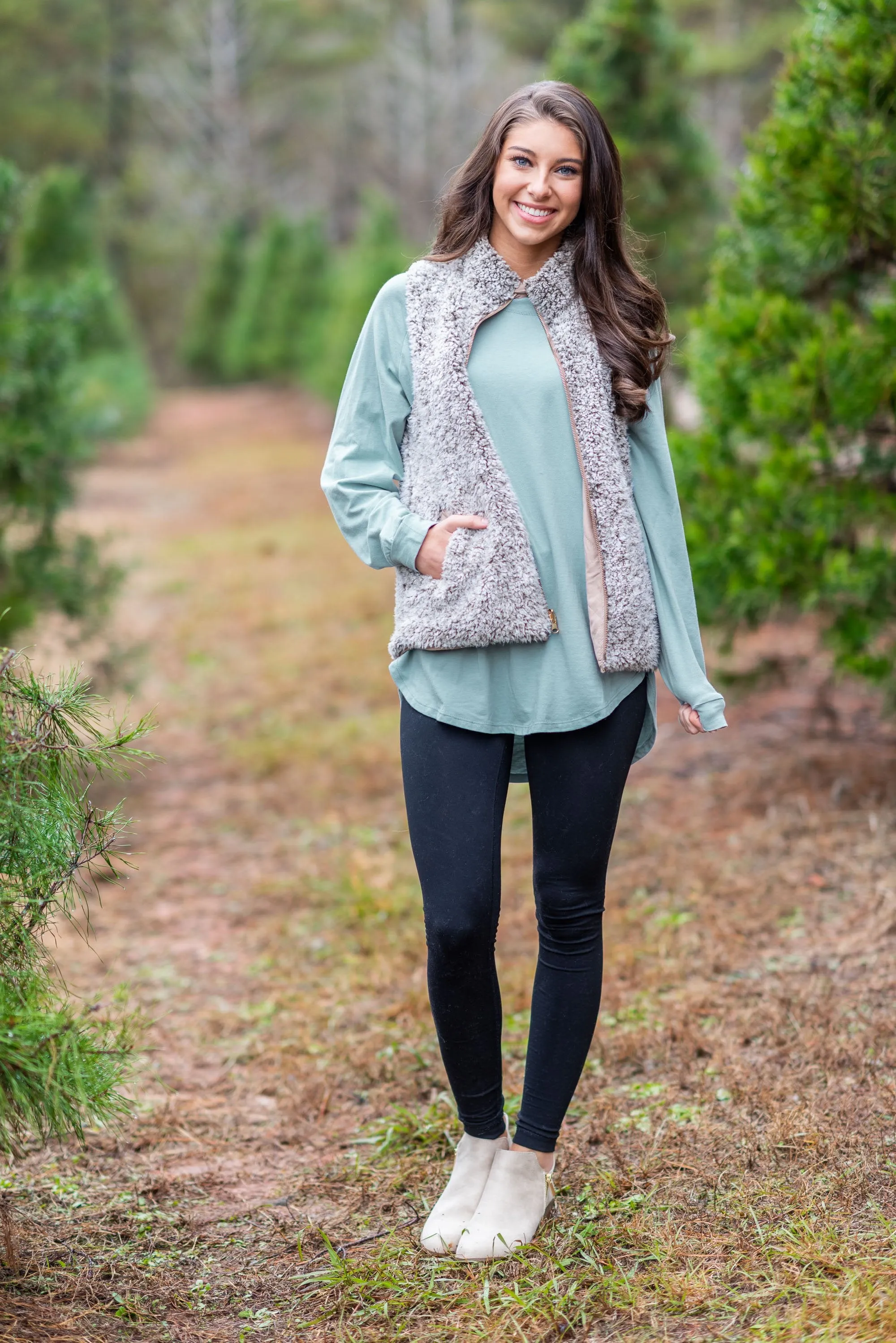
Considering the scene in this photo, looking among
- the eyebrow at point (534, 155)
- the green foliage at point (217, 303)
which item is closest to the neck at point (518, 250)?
the eyebrow at point (534, 155)

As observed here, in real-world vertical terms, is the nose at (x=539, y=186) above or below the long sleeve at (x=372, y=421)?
above

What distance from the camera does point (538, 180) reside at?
7.09 ft

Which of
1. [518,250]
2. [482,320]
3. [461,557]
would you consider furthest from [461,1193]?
[518,250]

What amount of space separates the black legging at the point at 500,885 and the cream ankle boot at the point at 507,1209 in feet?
0.17

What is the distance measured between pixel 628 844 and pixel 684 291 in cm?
469

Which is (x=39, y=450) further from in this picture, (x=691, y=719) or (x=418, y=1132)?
(x=691, y=719)

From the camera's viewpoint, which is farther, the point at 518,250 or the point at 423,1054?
the point at 423,1054

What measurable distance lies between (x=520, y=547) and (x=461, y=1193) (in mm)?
→ 1189

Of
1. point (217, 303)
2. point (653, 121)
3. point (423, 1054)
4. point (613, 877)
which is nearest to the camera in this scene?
point (423, 1054)

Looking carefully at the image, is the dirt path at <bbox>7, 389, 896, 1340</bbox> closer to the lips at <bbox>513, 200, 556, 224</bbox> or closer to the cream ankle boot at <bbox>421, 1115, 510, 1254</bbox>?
the cream ankle boot at <bbox>421, 1115, 510, 1254</bbox>

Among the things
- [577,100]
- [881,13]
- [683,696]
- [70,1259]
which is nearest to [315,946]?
[70,1259]

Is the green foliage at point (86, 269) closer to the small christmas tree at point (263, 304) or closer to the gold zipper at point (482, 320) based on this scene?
the gold zipper at point (482, 320)

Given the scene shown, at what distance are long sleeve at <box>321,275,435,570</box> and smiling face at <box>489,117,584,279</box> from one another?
0.75 ft

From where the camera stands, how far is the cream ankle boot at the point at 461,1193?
2.29 m
